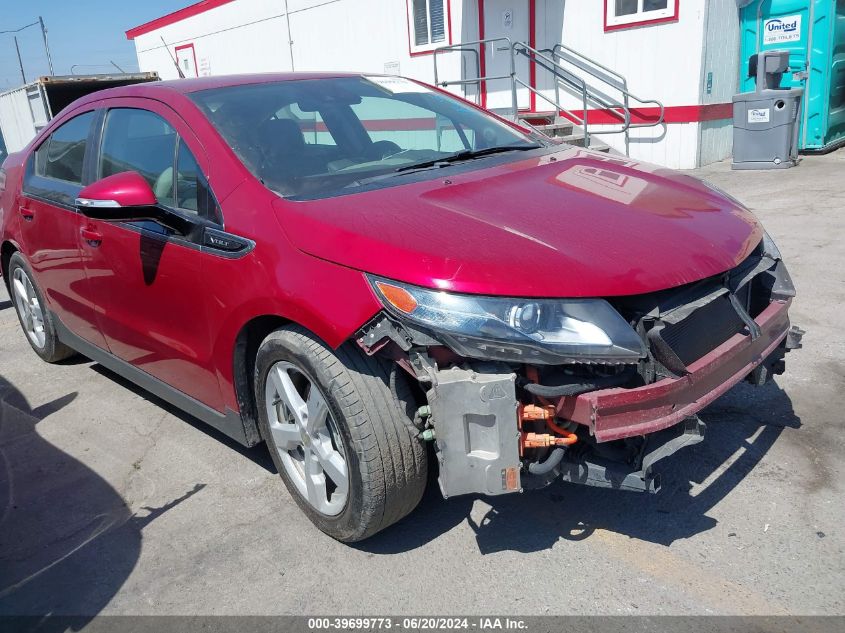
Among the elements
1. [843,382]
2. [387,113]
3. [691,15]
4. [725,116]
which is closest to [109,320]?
[387,113]

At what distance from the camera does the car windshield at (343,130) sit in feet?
10.1

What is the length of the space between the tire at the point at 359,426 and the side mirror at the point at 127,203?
738mm

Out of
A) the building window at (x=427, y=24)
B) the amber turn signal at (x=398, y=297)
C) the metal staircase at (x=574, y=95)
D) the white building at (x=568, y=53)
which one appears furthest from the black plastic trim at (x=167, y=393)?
the building window at (x=427, y=24)

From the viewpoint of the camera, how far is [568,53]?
1173cm

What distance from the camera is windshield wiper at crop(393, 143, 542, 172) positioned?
10.7 ft

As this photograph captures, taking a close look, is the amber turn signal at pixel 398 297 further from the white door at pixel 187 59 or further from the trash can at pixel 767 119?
the white door at pixel 187 59

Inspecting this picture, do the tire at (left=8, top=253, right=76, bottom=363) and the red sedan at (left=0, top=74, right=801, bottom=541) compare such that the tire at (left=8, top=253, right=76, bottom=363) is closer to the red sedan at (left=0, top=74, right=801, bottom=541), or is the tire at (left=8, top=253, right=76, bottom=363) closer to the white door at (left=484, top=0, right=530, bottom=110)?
the red sedan at (left=0, top=74, right=801, bottom=541)

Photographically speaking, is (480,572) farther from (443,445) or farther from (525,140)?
(525,140)

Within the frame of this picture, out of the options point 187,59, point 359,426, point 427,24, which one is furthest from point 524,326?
point 187,59

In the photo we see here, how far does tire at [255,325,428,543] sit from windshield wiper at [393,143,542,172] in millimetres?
→ 1014

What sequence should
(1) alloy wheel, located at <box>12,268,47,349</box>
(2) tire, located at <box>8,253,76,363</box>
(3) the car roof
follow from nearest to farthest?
(3) the car roof → (2) tire, located at <box>8,253,76,363</box> → (1) alloy wheel, located at <box>12,268,47,349</box>

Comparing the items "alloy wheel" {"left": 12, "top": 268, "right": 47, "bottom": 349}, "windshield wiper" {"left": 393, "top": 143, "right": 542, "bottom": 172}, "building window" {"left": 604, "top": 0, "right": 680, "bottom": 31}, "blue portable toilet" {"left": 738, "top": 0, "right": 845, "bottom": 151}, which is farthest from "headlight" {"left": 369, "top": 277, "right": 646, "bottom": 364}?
"blue portable toilet" {"left": 738, "top": 0, "right": 845, "bottom": 151}

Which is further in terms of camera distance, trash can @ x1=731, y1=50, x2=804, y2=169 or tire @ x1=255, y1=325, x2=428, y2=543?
trash can @ x1=731, y1=50, x2=804, y2=169

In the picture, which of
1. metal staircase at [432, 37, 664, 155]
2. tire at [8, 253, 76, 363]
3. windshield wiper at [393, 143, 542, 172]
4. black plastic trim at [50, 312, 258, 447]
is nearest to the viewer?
black plastic trim at [50, 312, 258, 447]
